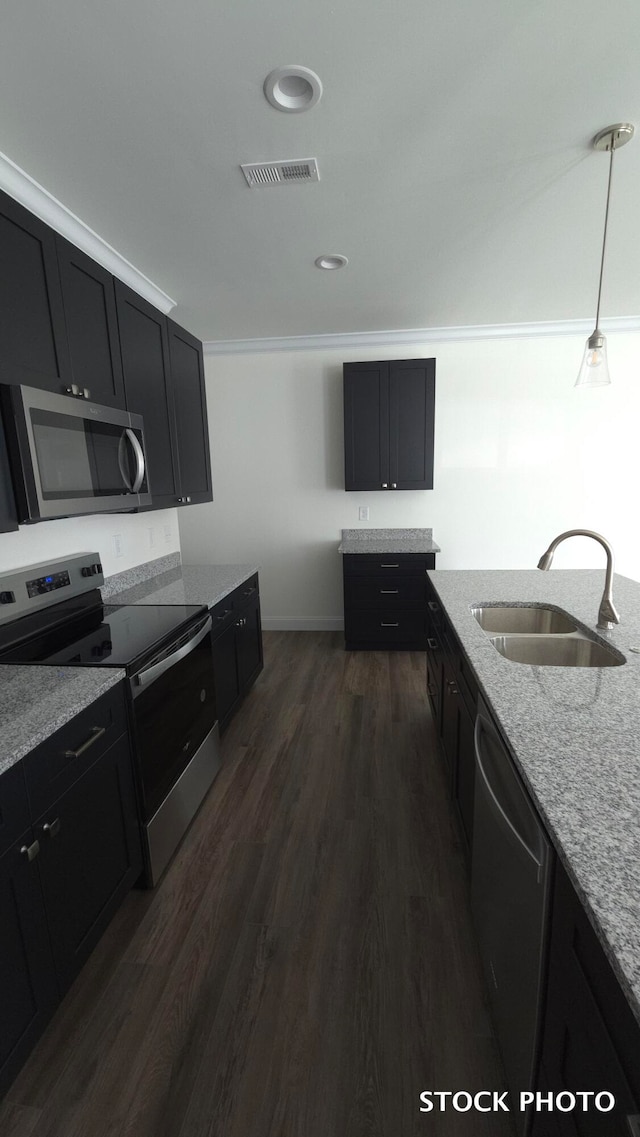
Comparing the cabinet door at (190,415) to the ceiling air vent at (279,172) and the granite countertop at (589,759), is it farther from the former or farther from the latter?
the granite countertop at (589,759)

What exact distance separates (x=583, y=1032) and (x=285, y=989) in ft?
3.28

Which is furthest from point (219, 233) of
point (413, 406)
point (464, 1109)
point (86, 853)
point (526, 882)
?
point (464, 1109)

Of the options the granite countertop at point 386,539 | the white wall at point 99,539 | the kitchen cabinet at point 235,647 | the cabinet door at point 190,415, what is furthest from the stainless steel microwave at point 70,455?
the granite countertop at point 386,539

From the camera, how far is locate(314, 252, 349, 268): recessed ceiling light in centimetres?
250

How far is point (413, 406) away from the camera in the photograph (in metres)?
3.76

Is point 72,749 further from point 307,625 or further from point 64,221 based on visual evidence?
point 307,625

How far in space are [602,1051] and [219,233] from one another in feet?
9.62

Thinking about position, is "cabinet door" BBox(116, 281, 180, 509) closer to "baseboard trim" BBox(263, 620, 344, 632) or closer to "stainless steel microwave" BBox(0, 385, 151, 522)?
"stainless steel microwave" BBox(0, 385, 151, 522)

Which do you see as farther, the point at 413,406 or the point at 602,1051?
the point at 413,406

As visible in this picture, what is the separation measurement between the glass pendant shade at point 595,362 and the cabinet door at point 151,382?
79.0 inches

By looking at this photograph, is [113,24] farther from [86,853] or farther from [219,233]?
[86,853]

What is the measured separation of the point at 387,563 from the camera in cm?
385

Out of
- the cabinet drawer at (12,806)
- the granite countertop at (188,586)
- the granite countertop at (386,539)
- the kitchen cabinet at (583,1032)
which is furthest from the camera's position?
the granite countertop at (386,539)

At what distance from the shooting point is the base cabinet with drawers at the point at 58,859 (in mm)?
1065
